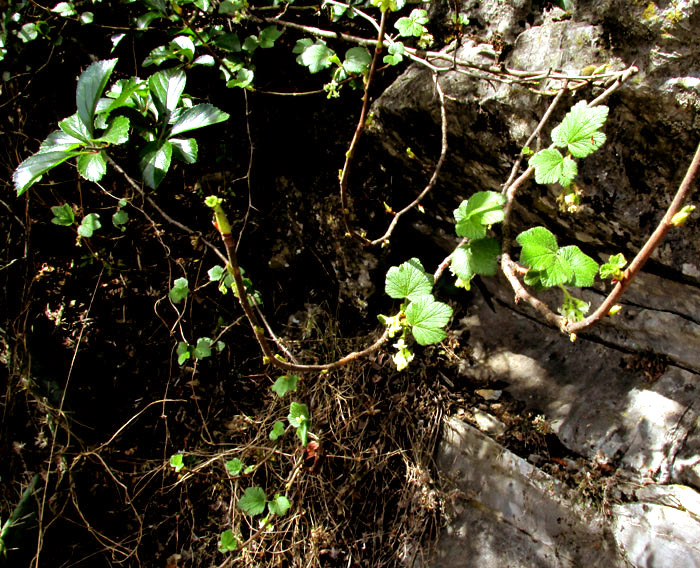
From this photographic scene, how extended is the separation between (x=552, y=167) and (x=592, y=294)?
0.78m

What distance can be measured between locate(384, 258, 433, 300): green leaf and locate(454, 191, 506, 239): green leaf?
182mm

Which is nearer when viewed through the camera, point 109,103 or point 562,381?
point 109,103

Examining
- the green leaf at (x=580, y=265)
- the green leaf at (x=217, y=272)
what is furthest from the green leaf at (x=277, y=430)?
the green leaf at (x=580, y=265)

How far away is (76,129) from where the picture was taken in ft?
4.42

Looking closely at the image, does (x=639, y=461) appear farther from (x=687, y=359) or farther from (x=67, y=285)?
(x=67, y=285)

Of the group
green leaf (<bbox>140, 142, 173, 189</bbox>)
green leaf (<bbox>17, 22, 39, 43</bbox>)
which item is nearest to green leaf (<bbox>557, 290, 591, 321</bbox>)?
green leaf (<bbox>140, 142, 173, 189</bbox>)

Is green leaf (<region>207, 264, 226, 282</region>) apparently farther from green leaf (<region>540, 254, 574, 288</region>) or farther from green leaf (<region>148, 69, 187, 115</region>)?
green leaf (<region>540, 254, 574, 288</region>)

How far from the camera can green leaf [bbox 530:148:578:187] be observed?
1.18 meters

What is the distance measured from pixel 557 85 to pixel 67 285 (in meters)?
2.09

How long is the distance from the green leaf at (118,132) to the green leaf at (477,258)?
960 mm

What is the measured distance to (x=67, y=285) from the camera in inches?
84.7

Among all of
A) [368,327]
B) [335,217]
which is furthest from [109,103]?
[368,327]

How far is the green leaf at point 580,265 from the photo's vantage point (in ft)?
3.71

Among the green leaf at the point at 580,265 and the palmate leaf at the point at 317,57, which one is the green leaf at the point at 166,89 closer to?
the palmate leaf at the point at 317,57
